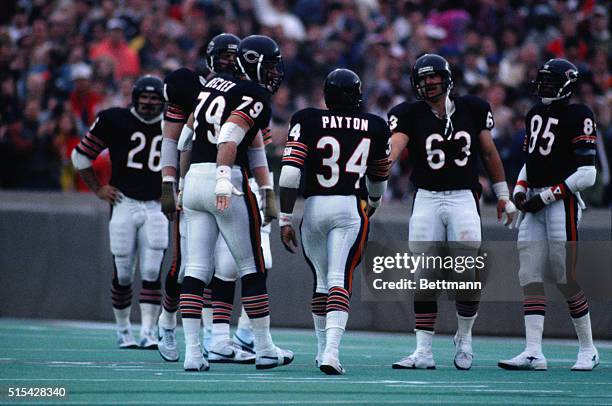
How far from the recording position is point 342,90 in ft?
29.6

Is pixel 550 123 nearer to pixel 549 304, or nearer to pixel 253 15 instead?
pixel 549 304

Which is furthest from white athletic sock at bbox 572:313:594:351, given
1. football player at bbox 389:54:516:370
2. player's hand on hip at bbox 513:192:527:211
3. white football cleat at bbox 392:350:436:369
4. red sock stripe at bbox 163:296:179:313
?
red sock stripe at bbox 163:296:179:313

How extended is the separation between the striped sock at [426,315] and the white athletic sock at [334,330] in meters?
1.02

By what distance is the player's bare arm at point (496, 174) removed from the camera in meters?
9.77

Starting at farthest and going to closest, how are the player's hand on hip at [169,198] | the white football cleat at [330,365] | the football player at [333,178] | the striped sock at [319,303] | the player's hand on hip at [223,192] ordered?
the player's hand on hip at [169,198] < the striped sock at [319,303] < the football player at [333,178] < the white football cleat at [330,365] < the player's hand on hip at [223,192]

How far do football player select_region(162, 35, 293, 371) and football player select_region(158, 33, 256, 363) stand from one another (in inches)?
17.7

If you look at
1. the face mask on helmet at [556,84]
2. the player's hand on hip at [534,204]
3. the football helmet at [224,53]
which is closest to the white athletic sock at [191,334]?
the football helmet at [224,53]

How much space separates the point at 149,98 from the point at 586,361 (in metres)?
4.12

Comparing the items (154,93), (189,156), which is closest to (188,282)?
(189,156)

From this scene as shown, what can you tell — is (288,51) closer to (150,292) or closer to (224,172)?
(150,292)

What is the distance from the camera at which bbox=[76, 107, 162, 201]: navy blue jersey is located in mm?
11234

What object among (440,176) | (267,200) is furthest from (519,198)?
(267,200)

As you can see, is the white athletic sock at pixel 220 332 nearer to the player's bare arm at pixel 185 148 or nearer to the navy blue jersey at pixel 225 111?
the player's bare arm at pixel 185 148

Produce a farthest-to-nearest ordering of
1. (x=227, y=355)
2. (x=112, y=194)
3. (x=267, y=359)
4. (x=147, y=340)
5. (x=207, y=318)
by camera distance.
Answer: (x=112, y=194), (x=147, y=340), (x=207, y=318), (x=227, y=355), (x=267, y=359)
